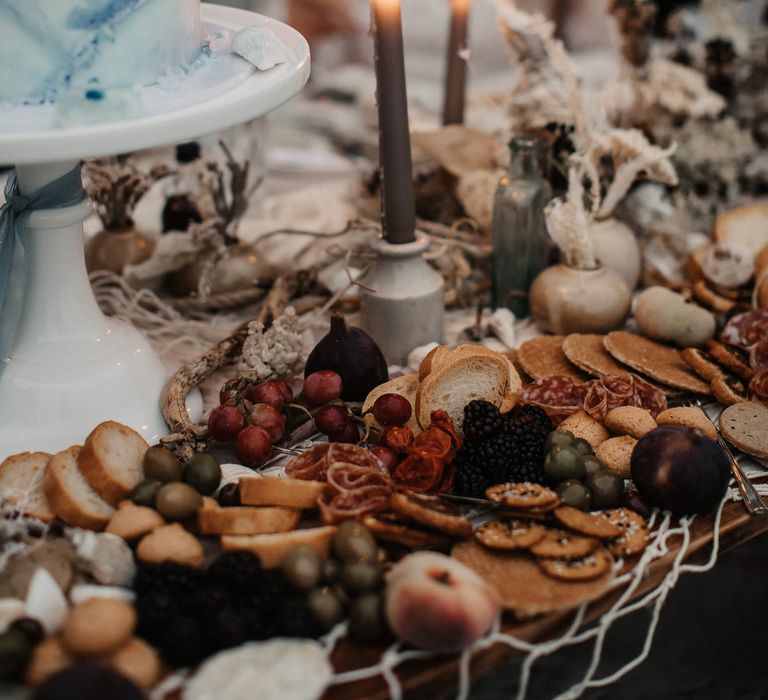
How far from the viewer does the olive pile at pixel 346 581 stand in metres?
0.68

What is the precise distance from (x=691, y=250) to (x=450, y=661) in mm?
829

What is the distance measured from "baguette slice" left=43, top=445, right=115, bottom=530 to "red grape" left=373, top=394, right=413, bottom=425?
27 cm

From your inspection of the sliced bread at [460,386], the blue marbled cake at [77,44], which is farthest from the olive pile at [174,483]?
the blue marbled cake at [77,44]

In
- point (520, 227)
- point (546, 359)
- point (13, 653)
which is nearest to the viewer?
point (13, 653)

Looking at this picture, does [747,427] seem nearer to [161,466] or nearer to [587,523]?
[587,523]

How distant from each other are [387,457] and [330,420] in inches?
3.1

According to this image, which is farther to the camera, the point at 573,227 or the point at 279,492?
the point at 573,227

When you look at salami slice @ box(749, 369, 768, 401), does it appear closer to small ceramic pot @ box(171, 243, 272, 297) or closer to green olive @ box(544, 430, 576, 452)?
green olive @ box(544, 430, 576, 452)

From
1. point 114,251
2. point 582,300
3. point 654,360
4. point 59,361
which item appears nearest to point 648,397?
point 654,360

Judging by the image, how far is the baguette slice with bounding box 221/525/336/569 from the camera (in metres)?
0.73

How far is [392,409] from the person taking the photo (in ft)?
2.91

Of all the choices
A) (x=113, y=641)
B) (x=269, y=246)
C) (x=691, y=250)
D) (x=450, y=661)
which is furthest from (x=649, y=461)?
(x=269, y=246)

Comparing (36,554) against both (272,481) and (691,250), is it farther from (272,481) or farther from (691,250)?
(691,250)

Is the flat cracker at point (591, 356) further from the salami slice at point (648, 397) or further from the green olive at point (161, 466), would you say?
the green olive at point (161, 466)
